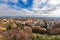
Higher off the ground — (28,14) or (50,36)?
(28,14)

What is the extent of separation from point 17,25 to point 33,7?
0.51 metres

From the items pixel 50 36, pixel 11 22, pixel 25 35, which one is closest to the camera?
pixel 25 35

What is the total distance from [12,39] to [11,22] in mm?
513

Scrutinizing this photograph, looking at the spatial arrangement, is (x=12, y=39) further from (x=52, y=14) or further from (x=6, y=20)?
(x=52, y=14)

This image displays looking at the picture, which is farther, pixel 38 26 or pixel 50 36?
pixel 38 26

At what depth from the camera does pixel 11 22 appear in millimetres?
3453

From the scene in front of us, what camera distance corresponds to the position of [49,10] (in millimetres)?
3592

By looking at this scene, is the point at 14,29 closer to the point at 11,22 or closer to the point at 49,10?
the point at 11,22

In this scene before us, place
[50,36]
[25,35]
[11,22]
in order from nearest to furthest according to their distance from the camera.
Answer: [25,35] < [50,36] < [11,22]

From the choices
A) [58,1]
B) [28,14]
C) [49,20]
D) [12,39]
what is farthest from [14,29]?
[58,1]

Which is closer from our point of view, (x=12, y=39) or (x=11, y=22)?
(x=12, y=39)

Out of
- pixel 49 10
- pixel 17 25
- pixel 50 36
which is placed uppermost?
pixel 49 10

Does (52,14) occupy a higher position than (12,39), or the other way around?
(52,14)

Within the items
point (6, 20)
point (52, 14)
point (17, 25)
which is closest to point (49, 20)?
point (52, 14)
